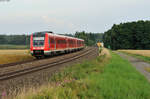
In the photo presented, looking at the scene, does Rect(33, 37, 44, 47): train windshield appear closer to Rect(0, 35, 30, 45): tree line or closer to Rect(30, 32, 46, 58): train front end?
Rect(30, 32, 46, 58): train front end

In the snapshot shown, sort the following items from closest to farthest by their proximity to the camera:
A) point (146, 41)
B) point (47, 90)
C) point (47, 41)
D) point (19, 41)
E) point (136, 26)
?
point (47, 90), point (47, 41), point (146, 41), point (136, 26), point (19, 41)

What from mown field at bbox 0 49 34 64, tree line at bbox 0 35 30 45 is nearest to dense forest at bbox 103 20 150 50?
mown field at bbox 0 49 34 64

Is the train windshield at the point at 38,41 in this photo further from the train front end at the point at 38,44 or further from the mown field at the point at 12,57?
the mown field at the point at 12,57

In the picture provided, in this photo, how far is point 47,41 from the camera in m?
20.0

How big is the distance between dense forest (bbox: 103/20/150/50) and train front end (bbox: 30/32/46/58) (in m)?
63.5

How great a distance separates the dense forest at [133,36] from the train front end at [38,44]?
208 feet

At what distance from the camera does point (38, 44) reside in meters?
20.0

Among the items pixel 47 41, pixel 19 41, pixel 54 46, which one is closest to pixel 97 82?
pixel 47 41

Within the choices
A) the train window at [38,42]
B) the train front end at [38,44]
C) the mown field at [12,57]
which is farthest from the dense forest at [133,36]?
the train window at [38,42]

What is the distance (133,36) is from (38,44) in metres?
66.6

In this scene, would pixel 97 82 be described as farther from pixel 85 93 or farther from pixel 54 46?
pixel 54 46

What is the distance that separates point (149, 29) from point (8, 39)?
109498 millimetres

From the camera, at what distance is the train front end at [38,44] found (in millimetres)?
19641

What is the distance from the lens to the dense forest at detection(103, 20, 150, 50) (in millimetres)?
73625
